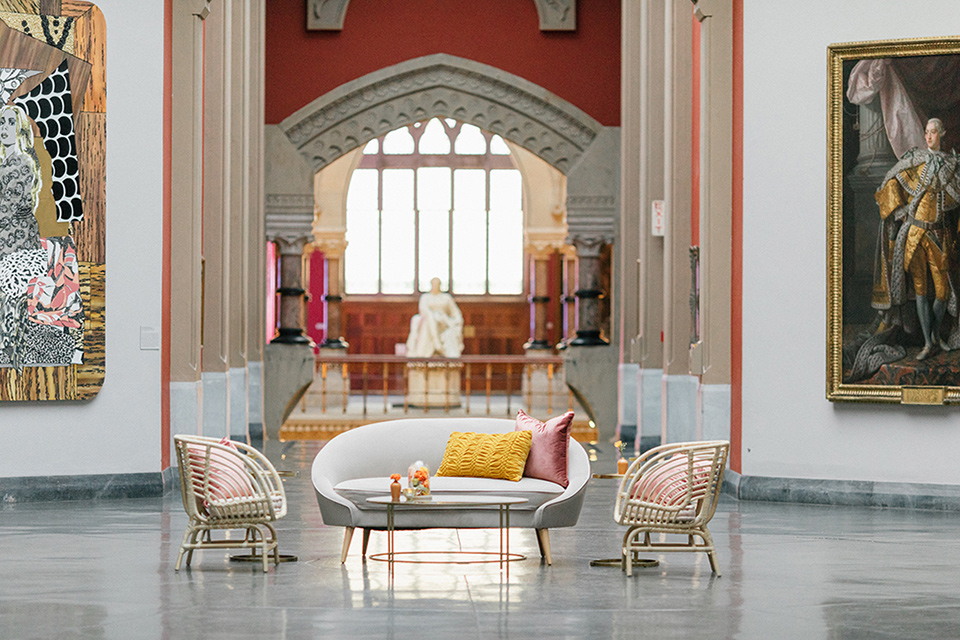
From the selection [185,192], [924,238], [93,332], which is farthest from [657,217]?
[93,332]

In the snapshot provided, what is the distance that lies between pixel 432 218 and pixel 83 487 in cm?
1748

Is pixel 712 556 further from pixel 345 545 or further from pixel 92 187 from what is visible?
pixel 92 187

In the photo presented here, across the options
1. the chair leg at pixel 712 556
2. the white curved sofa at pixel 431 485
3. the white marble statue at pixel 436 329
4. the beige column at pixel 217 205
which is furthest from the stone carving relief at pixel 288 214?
the chair leg at pixel 712 556

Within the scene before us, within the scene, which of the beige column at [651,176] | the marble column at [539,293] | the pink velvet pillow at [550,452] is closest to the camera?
the pink velvet pillow at [550,452]

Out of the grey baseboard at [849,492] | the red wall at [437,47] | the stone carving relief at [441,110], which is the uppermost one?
the red wall at [437,47]

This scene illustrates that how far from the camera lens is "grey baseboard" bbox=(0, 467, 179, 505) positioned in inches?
364

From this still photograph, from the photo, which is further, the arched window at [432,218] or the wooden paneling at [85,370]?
the arched window at [432,218]

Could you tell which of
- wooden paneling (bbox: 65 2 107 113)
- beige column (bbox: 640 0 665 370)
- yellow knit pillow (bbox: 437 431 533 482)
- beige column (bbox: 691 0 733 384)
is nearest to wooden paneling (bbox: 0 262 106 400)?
wooden paneling (bbox: 65 2 107 113)

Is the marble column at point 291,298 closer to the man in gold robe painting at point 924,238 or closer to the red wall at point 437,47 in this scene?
the red wall at point 437,47

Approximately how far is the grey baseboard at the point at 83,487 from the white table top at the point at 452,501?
11.5 ft

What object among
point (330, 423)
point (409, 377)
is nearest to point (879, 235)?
point (330, 423)

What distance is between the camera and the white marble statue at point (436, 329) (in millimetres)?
20719

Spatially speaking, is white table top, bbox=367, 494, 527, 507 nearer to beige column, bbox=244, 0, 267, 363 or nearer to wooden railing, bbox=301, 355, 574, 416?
beige column, bbox=244, 0, 267, 363

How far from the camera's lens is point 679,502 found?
6422 millimetres
